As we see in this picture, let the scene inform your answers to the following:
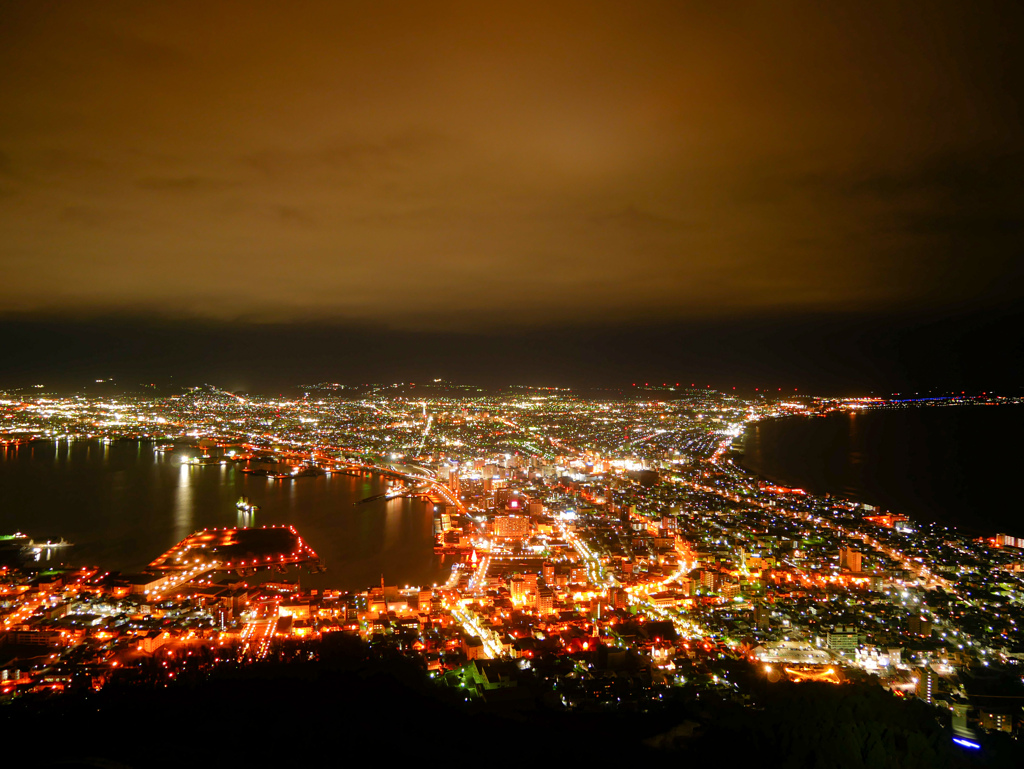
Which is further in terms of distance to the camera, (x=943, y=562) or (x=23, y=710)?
(x=943, y=562)

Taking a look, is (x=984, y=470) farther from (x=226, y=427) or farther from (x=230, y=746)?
(x=226, y=427)

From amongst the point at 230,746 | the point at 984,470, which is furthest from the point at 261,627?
the point at 984,470

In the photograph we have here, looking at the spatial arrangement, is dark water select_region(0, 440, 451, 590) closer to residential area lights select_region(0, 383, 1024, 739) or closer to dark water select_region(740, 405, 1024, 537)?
residential area lights select_region(0, 383, 1024, 739)

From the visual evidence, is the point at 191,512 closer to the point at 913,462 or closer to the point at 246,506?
the point at 246,506

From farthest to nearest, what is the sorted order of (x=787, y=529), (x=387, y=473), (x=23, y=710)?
(x=387, y=473) < (x=787, y=529) < (x=23, y=710)

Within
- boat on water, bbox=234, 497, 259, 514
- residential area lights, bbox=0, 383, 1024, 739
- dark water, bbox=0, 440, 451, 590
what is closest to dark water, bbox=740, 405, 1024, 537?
residential area lights, bbox=0, 383, 1024, 739

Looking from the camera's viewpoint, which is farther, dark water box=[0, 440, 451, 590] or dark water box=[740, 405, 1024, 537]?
dark water box=[740, 405, 1024, 537]
